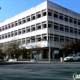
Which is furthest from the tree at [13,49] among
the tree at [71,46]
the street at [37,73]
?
the street at [37,73]

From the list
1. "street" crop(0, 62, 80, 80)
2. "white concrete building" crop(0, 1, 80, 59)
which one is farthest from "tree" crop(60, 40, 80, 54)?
"street" crop(0, 62, 80, 80)

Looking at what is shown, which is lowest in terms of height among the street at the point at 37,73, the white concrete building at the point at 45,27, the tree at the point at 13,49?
the street at the point at 37,73

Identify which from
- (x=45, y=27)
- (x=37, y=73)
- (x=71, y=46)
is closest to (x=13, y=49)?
(x=45, y=27)

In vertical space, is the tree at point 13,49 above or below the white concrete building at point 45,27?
below

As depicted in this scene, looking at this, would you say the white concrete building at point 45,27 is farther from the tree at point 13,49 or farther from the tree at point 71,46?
the tree at point 13,49

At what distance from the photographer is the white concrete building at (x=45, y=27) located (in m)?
54.9

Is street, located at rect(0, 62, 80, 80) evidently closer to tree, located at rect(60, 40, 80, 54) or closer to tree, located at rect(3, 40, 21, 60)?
tree, located at rect(60, 40, 80, 54)

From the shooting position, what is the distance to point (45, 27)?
55.3 meters

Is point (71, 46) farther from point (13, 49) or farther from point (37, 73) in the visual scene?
point (37, 73)

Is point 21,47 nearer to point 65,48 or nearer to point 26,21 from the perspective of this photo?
point 26,21

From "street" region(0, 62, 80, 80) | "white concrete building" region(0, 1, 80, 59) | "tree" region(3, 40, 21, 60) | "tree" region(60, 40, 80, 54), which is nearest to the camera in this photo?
"street" region(0, 62, 80, 80)

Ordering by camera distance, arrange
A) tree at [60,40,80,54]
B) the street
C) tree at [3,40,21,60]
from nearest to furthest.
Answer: the street, tree at [60,40,80,54], tree at [3,40,21,60]

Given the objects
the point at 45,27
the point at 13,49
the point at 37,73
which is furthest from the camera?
the point at 13,49

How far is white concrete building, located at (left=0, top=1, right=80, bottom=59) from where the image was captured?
54938 mm
